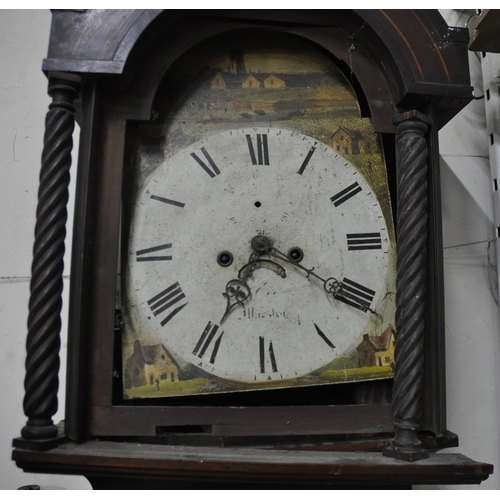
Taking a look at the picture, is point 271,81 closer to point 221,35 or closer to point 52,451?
point 221,35

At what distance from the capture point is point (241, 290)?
1.17m

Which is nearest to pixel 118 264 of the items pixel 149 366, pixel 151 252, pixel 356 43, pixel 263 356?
pixel 151 252

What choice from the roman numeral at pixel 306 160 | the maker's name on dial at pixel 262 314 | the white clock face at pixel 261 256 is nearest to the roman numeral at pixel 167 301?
the white clock face at pixel 261 256

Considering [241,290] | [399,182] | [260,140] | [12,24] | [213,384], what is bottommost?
[213,384]

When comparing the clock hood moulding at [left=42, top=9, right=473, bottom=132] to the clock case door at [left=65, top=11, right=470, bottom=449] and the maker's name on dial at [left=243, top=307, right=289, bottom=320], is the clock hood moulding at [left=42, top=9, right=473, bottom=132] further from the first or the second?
the maker's name on dial at [left=243, top=307, right=289, bottom=320]

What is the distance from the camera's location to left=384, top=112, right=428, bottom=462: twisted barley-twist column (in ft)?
3.45

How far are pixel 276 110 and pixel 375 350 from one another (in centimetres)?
57

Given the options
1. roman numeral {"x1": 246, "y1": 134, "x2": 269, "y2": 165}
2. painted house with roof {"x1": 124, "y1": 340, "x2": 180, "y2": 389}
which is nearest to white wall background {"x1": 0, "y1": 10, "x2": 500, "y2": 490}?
painted house with roof {"x1": 124, "y1": 340, "x2": 180, "y2": 389}

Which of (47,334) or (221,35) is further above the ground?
(221,35)

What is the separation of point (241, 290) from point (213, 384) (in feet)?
0.65

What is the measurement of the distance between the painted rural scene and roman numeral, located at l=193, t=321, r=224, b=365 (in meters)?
0.15

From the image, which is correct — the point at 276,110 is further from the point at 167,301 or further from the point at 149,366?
the point at 149,366

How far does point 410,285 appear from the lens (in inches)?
42.9

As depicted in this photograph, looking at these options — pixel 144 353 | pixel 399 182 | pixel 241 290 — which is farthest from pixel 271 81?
pixel 144 353
